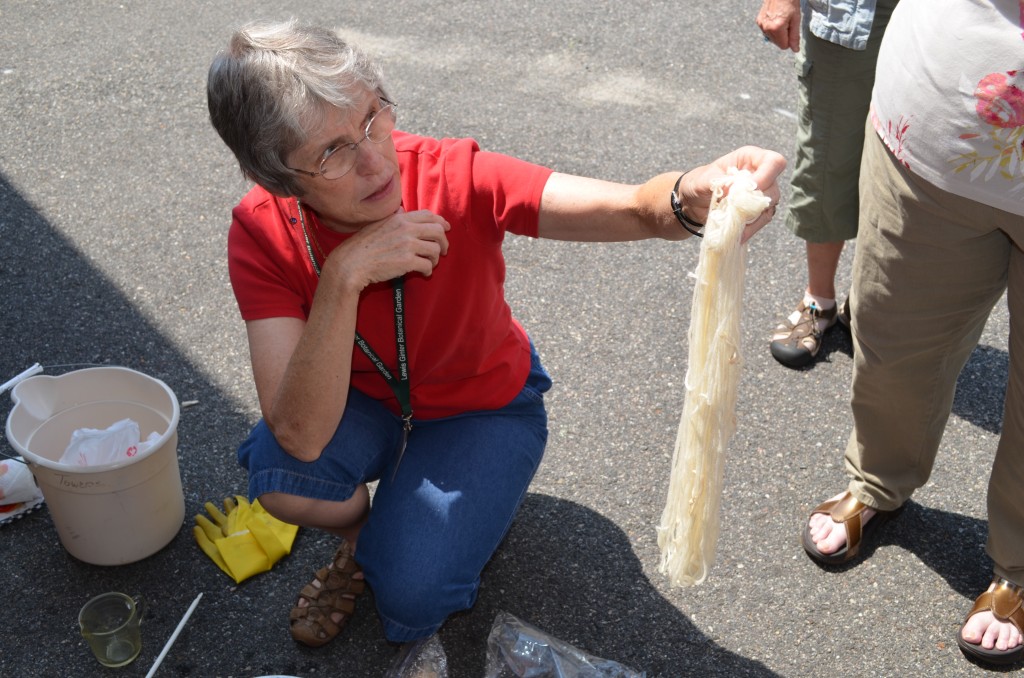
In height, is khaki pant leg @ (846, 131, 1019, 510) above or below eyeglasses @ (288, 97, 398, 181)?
below

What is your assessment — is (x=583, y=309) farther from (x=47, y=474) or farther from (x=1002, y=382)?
(x=47, y=474)

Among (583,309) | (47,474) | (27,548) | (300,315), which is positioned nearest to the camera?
(300,315)

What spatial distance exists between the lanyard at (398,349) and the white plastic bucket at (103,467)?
0.60m

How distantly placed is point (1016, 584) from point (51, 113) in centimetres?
461

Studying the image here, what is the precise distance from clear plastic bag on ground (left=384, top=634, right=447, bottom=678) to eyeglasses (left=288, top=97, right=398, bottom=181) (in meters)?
1.19

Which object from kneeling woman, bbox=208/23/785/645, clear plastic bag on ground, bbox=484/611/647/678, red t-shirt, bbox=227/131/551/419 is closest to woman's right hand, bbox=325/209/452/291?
kneeling woman, bbox=208/23/785/645

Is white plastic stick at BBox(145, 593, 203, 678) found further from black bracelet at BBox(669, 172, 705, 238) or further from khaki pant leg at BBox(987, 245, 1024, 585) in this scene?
khaki pant leg at BBox(987, 245, 1024, 585)

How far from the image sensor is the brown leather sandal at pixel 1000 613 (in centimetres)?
255

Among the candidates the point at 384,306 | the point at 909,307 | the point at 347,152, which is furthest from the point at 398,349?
the point at 909,307

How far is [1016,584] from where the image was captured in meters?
2.62

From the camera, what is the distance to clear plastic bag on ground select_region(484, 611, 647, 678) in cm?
254

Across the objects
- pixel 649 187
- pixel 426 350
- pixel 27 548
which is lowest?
pixel 27 548

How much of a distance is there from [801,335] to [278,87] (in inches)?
85.0

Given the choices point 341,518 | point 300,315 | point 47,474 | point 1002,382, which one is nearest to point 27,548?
point 47,474
